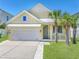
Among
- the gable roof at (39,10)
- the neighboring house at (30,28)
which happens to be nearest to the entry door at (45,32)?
the neighboring house at (30,28)

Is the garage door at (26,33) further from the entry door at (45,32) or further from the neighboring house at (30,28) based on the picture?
the entry door at (45,32)

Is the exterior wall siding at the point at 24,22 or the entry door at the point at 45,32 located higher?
the exterior wall siding at the point at 24,22

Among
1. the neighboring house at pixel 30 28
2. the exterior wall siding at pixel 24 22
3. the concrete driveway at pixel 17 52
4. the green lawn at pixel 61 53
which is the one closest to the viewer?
the green lawn at pixel 61 53

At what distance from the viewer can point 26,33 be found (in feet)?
121

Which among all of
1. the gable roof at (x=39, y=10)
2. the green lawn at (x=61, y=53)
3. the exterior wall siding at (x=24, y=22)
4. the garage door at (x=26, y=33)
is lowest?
the green lawn at (x=61, y=53)

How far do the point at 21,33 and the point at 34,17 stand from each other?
142 inches

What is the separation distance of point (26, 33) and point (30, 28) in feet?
3.85

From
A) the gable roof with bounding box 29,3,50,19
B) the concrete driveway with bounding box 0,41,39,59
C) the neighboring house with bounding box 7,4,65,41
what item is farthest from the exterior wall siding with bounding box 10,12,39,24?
the concrete driveway with bounding box 0,41,39,59

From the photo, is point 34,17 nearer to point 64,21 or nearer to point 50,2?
Result: point 64,21

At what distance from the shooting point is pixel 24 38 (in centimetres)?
3669

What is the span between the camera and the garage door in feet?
120

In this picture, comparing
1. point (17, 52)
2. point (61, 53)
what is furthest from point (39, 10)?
point (61, 53)

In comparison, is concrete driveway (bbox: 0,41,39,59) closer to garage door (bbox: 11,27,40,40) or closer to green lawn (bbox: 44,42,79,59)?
green lawn (bbox: 44,42,79,59)

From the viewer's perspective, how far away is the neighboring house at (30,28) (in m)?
36.5
